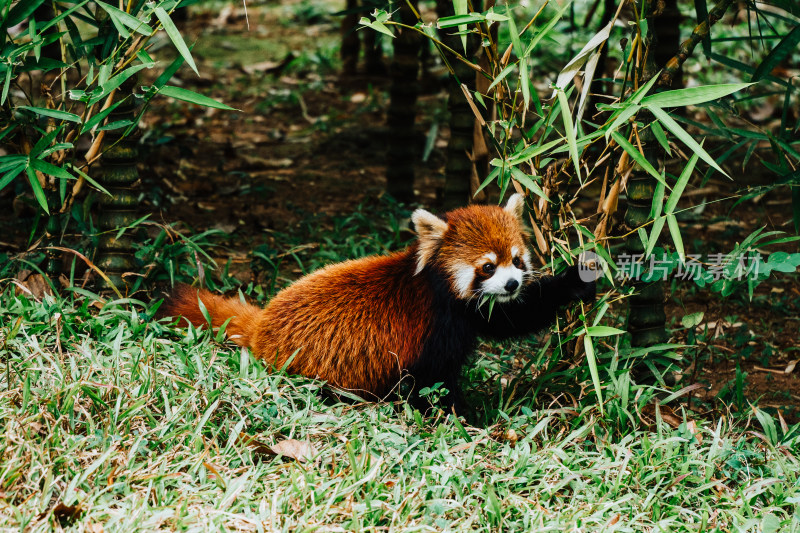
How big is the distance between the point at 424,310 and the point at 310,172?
285 cm

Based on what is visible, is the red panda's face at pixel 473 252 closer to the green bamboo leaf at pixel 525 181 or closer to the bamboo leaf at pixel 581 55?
the green bamboo leaf at pixel 525 181

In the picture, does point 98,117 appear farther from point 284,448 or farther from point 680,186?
point 680,186

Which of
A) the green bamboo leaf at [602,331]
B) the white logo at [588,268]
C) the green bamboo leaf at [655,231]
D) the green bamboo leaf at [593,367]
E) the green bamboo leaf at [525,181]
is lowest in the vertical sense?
the green bamboo leaf at [593,367]

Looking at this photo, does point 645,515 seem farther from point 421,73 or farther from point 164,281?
point 421,73

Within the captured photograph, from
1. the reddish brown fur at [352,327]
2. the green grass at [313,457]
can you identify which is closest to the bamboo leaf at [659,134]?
the green grass at [313,457]

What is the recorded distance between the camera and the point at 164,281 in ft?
11.3

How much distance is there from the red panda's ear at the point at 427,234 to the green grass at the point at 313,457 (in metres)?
0.54

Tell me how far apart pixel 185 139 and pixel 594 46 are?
4096mm

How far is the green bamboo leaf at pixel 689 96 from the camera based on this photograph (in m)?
2.23

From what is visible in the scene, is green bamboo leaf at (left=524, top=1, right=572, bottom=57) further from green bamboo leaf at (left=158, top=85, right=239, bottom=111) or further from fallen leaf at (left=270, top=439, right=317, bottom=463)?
fallen leaf at (left=270, top=439, right=317, bottom=463)

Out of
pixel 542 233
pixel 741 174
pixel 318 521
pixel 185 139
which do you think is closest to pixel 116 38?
pixel 542 233

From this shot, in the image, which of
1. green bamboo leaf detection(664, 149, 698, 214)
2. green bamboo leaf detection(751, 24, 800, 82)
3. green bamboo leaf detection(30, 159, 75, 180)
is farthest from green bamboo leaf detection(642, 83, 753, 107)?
green bamboo leaf detection(30, 159, 75, 180)

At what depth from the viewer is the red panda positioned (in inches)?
113

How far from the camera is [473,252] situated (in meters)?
2.89
